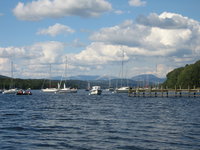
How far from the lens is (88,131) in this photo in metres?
35.8

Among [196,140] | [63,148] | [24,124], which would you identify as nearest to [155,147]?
[196,140]

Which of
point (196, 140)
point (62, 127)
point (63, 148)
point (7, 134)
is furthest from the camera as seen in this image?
point (62, 127)

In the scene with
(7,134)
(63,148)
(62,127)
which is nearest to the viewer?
(63,148)

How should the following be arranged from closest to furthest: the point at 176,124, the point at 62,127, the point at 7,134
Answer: the point at 7,134 < the point at 62,127 < the point at 176,124

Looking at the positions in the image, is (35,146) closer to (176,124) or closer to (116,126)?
(116,126)

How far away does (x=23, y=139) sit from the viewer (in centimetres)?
3145

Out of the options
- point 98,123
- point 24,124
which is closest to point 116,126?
point 98,123

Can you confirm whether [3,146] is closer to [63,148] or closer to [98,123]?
[63,148]

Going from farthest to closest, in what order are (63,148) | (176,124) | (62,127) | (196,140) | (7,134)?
(176,124) → (62,127) → (7,134) → (196,140) → (63,148)

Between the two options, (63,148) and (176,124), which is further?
(176,124)

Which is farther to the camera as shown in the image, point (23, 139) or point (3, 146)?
point (23, 139)

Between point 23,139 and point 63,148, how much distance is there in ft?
18.8

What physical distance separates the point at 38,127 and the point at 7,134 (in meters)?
5.46

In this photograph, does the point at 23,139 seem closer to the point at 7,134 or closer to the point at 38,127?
the point at 7,134
